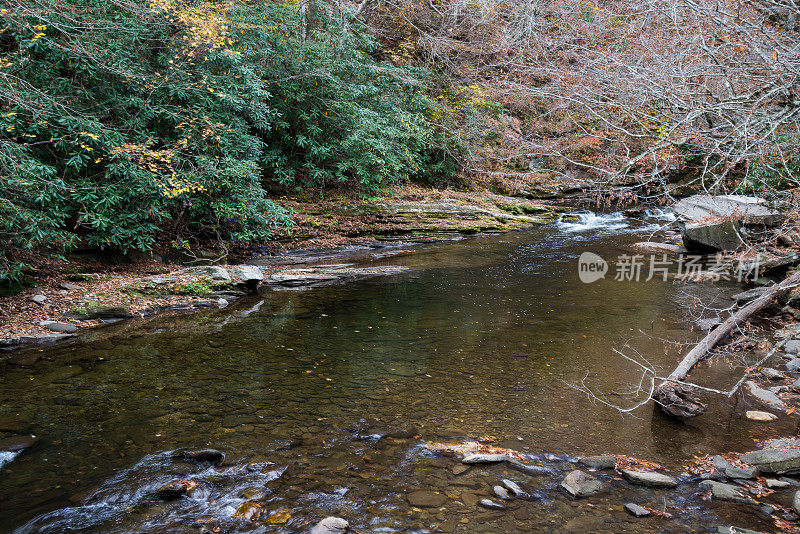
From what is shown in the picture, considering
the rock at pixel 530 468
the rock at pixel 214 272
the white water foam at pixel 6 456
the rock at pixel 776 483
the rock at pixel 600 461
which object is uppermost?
the rock at pixel 214 272

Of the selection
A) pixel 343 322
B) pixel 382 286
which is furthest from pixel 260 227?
pixel 343 322

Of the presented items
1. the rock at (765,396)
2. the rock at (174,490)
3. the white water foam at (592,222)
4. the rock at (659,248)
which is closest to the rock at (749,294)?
the rock at (765,396)

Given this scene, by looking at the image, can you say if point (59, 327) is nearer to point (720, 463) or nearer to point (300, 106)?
point (720, 463)

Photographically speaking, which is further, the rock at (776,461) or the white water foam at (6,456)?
the white water foam at (6,456)

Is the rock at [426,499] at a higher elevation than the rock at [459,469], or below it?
below

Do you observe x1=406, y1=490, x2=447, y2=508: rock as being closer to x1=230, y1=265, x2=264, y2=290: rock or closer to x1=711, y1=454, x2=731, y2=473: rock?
x1=711, y1=454, x2=731, y2=473: rock

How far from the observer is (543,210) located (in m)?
20.0

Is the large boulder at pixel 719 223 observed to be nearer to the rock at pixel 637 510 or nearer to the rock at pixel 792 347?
the rock at pixel 792 347

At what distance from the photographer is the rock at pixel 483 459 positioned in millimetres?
3656

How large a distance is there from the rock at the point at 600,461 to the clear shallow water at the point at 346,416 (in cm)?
16

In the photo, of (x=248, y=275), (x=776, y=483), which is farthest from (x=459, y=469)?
(x=248, y=275)

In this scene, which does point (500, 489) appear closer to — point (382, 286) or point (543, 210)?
point (382, 286)

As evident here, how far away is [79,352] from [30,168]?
2.78 metres

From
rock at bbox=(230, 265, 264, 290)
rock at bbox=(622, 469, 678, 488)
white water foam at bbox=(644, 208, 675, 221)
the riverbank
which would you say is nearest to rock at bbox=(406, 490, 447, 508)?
rock at bbox=(622, 469, 678, 488)
